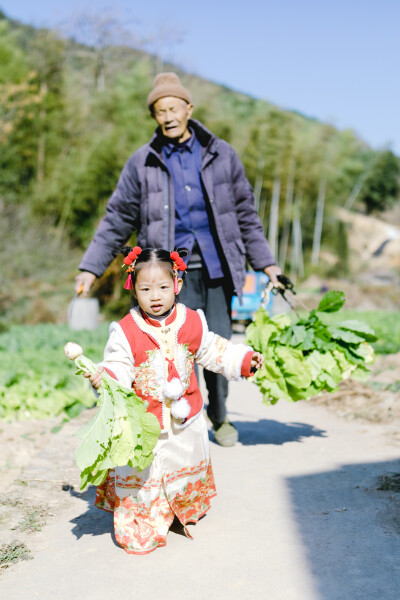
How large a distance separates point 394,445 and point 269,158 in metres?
25.9

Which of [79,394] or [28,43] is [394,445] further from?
[28,43]

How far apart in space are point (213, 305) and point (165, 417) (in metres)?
1.34

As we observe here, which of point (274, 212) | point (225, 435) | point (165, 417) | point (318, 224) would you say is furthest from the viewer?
point (318, 224)

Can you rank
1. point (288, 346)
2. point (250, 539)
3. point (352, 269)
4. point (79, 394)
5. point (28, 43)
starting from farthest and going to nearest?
point (352, 269)
point (28, 43)
point (79, 394)
point (288, 346)
point (250, 539)

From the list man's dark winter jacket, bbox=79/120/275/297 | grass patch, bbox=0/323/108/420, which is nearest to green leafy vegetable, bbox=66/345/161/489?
man's dark winter jacket, bbox=79/120/275/297

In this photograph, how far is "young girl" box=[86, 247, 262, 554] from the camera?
2779 millimetres

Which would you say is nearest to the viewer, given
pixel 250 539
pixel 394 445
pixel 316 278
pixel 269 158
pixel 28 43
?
pixel 250 539

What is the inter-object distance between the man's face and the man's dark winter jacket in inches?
4.3

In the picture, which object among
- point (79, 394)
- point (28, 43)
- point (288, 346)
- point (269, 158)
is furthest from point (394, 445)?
point (269, 158)

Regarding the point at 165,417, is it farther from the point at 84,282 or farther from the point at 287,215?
the point at 287,215

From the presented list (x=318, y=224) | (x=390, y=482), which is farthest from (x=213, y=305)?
(x=318, y=224)

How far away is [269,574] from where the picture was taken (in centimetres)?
237

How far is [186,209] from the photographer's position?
13.0 feet

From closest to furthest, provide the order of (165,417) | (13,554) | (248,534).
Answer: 1. (13,554)
2. (248,534)
3. (165,417)
